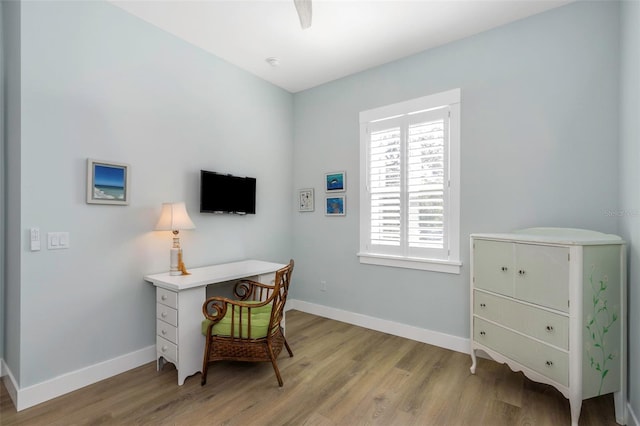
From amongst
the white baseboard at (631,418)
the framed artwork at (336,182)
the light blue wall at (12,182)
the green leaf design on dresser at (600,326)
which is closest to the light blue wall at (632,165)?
the white baseboard at (631,418)

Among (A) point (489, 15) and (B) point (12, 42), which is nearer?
(B) point (12, 42)

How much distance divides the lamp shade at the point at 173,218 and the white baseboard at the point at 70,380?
1.14m

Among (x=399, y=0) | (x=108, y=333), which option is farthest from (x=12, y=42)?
(x=399, y=0)

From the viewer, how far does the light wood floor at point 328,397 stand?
1994mm

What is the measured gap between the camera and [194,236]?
313 cm

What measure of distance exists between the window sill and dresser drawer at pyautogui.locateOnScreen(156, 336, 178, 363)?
2.12 meters

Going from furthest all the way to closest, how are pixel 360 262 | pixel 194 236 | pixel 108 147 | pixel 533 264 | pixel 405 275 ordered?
pixel 360 262 → pixel 405 275 → pixel 194 236 → pixel 108 147 → pixel 533 264

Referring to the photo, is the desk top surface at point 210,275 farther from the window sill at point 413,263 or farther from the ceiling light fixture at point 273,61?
the ceiling light fixture at point 273,61

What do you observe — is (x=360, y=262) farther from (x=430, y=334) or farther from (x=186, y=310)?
(x=186, y=310)

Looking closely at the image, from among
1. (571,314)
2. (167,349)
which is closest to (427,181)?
(571,314)

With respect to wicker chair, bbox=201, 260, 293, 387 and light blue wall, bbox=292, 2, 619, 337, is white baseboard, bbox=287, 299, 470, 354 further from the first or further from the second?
wicker chair, bbox=201, 260, 293, 387

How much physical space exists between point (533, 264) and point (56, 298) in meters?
3.43

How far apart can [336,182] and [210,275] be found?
188cm

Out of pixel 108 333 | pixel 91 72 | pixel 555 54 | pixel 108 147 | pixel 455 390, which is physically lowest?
pixel 455 390
